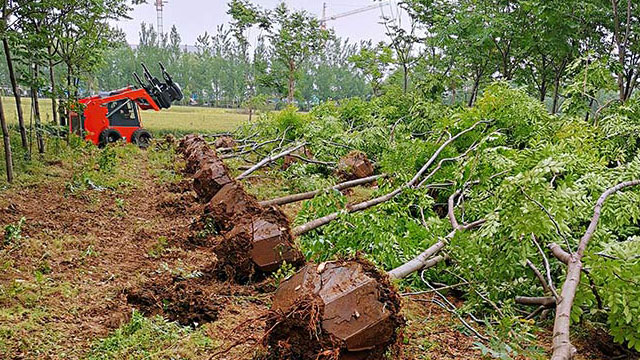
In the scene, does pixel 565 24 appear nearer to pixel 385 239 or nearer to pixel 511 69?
pixel 511 69

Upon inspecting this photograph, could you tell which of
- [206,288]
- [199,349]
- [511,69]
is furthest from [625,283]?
[511,69]

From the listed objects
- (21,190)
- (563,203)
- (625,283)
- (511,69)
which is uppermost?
(511,69)

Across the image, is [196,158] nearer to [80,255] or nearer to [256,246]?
[80,255]

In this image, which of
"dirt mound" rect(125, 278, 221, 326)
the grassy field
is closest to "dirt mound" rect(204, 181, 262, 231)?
"dirt mound" rect(125, 278, 221, 326)

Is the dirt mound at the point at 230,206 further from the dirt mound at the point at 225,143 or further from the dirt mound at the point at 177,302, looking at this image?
the dirt mound at the point at 225,143

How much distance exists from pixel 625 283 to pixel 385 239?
1.81 meters

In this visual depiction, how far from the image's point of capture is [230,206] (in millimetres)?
5109

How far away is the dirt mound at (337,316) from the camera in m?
2.44

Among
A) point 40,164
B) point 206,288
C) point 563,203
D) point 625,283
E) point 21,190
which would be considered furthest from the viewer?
point 40,164

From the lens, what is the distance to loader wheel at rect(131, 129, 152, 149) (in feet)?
47.5

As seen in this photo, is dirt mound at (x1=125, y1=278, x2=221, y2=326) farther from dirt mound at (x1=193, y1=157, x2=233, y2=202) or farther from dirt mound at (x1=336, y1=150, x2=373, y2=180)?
dirt mound at (x1=336, y1=150, x2=373, y2=180)

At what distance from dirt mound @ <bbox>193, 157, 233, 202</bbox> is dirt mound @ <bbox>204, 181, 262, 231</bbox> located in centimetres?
87

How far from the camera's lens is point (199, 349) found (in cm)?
305

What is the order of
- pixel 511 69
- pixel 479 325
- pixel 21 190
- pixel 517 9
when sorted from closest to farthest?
pixel 479 325, pixel 21 190, pixel 517 9, pixel 511 69
